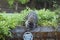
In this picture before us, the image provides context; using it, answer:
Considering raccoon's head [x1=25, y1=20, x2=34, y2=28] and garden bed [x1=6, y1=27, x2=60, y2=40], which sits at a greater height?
raccoon's head [x1=25, y1=20, x2=34, y2=28]

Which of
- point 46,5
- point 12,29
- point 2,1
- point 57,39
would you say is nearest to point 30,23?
point 12,29

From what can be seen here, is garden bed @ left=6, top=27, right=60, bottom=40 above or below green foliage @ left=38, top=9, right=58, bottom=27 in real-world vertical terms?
below

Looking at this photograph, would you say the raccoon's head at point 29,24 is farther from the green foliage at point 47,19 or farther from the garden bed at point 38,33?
the green foliage at point 47,19

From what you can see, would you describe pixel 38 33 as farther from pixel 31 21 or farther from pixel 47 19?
pixel 47 19

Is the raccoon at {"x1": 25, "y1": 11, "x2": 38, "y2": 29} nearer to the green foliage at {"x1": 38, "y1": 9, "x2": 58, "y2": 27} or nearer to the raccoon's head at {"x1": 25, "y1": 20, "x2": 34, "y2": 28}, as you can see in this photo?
the raccoon's head at {"x1": 25, "y1": 20, "x2": 34, "y2": 28}

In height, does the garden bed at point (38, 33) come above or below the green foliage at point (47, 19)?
below

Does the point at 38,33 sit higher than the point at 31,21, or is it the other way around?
the point at 31,21

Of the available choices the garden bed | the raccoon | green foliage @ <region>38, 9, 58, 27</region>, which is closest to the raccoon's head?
the raccoon

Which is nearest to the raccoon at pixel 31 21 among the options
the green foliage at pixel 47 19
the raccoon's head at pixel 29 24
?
the raccoon's head at pixel 29 24

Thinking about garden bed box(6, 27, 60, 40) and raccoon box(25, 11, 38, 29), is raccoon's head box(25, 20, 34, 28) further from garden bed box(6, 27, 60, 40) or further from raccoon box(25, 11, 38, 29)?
garden bed box(6, 27, 60, 40)

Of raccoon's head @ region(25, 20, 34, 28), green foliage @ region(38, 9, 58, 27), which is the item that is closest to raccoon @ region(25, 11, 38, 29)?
raccoon's head @ region(25, 20, 34, 28)

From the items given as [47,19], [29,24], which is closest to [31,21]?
[29,24]

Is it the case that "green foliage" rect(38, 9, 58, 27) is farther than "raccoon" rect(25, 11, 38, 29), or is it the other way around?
"green foliage" rect(38, 9, 58, 27)

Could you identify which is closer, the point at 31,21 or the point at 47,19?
the point at 31,21
